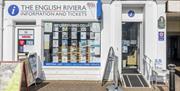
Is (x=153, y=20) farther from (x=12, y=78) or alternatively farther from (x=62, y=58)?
(x=12, y=78)

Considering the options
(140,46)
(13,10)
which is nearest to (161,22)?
(140,46)

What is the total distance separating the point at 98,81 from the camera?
14422 millimetres

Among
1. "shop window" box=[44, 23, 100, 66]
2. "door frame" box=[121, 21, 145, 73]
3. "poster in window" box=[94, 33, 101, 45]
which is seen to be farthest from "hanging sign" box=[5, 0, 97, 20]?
"door frame" box=[121, 21, 145, 73]

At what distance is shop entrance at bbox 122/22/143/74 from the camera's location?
15312 millimetres

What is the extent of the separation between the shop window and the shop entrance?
Answer: 51.8 inches

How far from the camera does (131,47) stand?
15531 mm

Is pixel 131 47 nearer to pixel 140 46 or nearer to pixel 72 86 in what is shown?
pixel 140 46

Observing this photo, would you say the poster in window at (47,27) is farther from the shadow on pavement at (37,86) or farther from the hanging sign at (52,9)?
the shadow on pavement at (37,86)

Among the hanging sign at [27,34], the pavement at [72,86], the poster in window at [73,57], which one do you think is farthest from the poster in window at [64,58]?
the hanging sign at [27,34]

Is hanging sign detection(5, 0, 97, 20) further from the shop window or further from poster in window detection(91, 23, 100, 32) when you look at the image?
the shop window

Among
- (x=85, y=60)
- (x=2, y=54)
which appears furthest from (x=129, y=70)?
(x=2, y=54)

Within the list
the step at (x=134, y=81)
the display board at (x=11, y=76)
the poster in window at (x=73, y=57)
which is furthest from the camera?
the poster in window at (x=73, y=57)

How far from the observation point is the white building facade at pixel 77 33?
14484mm

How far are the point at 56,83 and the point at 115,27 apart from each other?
11.2 feet
